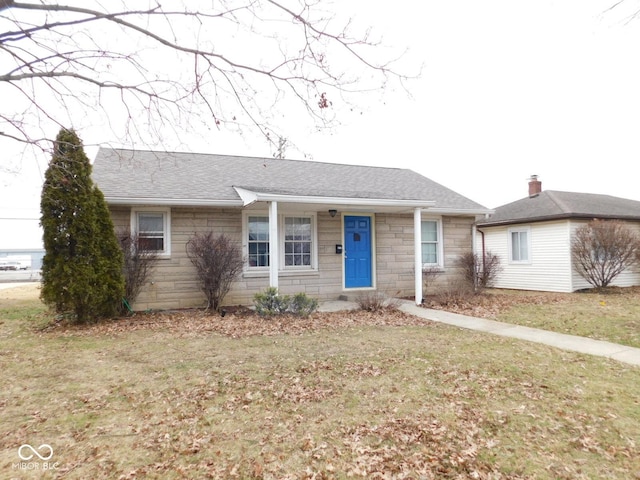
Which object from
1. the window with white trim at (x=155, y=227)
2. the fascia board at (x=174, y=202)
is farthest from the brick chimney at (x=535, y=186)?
the window with white trim at (x=155, y=227)

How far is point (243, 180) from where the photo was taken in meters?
11.2

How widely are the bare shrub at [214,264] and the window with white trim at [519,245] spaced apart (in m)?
12.1

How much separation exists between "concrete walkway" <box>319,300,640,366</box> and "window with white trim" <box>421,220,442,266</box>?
273 cm

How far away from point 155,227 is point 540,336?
859cm

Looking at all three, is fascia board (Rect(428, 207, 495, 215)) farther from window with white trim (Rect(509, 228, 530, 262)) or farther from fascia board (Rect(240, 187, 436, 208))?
window with white trim (Rect(509, 228, 530, 262))

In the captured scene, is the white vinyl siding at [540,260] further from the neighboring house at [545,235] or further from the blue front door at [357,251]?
the blue front door at [357,251]

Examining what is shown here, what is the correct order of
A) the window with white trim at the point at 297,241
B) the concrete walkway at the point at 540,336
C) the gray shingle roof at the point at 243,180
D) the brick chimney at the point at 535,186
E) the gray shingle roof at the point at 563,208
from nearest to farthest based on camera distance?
the concrete walkway at the point at 540,336 → the gray shingle roof at the point at 243,180 → the window with white trim at the point at 297,241 → the gray shingle roof at the point at 563,208 → the brick chimney at the point at 535,186

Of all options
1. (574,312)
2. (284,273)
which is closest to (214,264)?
(284,273)

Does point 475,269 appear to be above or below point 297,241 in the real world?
below

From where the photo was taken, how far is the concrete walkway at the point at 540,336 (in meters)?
5.39

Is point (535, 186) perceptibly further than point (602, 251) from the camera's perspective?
Yes

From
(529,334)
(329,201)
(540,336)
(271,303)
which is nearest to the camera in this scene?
(540,336)

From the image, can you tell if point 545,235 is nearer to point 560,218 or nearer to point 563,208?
point 560,218

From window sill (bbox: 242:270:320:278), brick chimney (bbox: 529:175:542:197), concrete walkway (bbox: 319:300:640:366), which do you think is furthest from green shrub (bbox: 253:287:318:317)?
brick chimney (bbox: 529:175:542:197)
